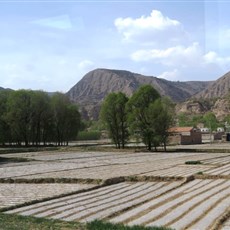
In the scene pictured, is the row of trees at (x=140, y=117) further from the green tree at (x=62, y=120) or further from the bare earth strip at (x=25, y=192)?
the bare earth strip at (x=25, y=192)

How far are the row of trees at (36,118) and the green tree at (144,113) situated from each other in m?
21.0

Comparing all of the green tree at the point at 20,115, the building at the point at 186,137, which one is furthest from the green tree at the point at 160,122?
the building at the point at 186,137

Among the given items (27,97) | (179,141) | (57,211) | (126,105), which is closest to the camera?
(57,211)

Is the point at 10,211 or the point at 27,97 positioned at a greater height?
the point at 27,97

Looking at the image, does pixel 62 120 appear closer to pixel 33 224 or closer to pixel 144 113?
pixel 144 113

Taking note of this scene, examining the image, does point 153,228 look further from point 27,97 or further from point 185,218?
point 27,97

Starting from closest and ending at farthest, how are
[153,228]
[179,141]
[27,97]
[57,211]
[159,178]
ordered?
[153,228], [57,211], [159,178], [27,97], [179,141]

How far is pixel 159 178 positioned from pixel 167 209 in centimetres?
914

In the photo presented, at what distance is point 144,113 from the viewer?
240ft

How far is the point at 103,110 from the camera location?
8106cm

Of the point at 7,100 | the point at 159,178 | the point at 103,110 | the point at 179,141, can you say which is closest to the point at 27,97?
the point at 7,100

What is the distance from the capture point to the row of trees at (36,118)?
86625 mm

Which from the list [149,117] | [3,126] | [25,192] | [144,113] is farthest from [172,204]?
[3,126]

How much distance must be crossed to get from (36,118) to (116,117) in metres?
19.1
